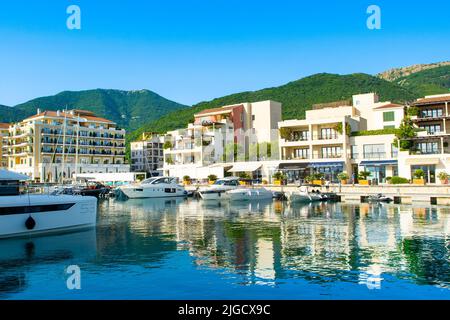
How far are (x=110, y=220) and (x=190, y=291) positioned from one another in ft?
71.1

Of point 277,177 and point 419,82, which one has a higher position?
point 419,82

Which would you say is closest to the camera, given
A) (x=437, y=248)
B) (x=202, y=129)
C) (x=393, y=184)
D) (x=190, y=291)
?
(x=190, y=291)

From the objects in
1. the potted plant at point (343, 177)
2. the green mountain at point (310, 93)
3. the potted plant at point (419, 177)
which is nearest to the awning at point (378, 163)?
the potted plant at point (343, 177)

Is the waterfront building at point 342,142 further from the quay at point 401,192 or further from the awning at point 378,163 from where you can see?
the quay at point 401,192

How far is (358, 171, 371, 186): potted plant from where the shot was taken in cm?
5478

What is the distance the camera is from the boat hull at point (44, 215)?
930 inches

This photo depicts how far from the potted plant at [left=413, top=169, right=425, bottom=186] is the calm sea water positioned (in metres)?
20.7

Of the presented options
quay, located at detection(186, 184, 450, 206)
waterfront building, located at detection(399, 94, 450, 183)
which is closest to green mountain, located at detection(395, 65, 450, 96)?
waterfront building, located at detection(399, 94, 450, 183)

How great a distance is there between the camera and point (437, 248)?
19953 mm

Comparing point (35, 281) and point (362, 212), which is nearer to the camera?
point (35, 281)

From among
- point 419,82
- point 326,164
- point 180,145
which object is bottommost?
point 326,164

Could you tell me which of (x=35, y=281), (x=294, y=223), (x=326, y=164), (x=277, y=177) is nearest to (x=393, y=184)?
(x=326, y=164)
